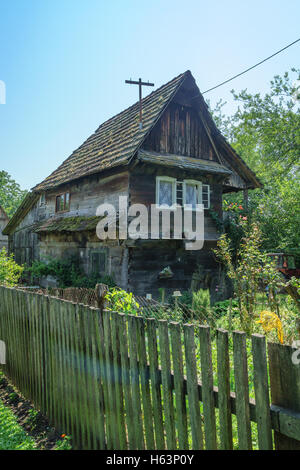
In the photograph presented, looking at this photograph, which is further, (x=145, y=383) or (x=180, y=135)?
(x=180, y=135)

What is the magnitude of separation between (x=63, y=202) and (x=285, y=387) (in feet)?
48.3

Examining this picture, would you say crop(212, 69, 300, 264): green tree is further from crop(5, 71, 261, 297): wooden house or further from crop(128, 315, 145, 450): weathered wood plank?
crop(128, 315, 145, 450): weathered wood plank

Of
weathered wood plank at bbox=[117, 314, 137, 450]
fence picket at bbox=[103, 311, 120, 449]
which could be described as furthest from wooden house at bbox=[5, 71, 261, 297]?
weathered wood plank at bbox=[117, 314, 137, 450]

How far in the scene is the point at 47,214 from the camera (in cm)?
Result: 1669

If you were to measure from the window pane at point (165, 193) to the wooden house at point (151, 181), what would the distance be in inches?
1.6

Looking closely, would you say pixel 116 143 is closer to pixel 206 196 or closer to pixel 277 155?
pixel 206 196

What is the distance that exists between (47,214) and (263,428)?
53.3ft

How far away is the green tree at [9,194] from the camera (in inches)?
2012

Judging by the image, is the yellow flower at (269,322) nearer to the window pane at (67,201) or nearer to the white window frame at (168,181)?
the white window frame at (168,181)

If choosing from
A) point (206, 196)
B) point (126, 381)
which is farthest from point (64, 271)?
point (126, 381)

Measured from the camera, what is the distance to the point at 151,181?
11.3 metres
